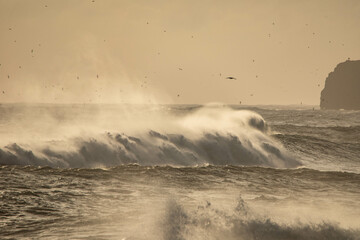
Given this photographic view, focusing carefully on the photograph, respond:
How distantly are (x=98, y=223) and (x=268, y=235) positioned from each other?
355cm

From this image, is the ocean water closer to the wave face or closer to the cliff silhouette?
the wave face

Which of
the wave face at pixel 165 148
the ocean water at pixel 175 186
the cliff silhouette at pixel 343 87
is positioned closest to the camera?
the ocean water at pixel 175 186

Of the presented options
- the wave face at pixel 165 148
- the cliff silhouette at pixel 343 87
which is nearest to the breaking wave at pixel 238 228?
the wave face at pixel 165 148

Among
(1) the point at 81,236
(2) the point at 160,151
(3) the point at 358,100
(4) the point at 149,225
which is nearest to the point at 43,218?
(1) the point at 81,236

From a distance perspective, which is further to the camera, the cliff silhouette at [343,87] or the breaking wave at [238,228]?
the cliff silhouette at [343,87]

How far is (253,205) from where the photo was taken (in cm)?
1327

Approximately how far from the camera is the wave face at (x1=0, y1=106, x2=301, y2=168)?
19.6 meters

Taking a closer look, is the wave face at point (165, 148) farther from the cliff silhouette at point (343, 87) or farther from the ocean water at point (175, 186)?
the cliff silhouette at point (343, 87)

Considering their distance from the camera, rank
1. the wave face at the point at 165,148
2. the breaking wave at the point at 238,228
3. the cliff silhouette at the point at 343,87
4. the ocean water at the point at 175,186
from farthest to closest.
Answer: the cliff silhouette at the point at 343,87, the wave face at the point at 165,148, the ocean water at the point at 175,186, the breaking wave at the point at 238,228

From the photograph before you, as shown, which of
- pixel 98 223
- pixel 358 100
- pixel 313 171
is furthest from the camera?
pixel 358 100

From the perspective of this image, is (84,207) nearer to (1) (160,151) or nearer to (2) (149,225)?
(2) (149,225)

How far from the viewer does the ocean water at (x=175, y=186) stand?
416 inches

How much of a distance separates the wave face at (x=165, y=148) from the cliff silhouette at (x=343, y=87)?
443 ft

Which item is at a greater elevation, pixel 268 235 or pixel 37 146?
pixel 37 146
